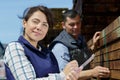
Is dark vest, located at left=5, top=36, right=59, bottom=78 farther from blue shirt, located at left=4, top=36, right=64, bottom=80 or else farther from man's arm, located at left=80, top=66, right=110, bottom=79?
man's arm, located at left=80, top=66, right=110, bottom=79

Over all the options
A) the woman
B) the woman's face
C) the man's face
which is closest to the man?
the man's face

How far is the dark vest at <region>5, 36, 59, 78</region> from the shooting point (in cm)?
242

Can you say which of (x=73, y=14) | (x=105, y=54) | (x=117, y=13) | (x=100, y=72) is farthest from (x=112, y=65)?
(x=117, y=13)

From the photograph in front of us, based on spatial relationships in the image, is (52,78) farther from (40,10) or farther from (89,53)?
(89,53)

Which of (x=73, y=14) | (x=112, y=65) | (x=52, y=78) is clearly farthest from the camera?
(x=73, y=14)

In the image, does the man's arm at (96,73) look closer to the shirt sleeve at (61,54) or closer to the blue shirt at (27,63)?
the shirt sleeve at (61,54)

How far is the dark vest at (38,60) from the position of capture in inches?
95.2

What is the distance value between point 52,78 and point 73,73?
133 millimetres

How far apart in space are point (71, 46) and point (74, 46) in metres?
0.08

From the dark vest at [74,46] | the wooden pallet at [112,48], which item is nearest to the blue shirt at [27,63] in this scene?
the wooden pallet at [112,48]

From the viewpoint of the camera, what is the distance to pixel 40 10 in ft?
8.47

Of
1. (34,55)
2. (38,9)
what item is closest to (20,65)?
(34,55)

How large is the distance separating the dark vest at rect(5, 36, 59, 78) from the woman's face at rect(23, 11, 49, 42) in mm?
58

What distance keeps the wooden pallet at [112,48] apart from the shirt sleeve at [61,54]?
45cm
